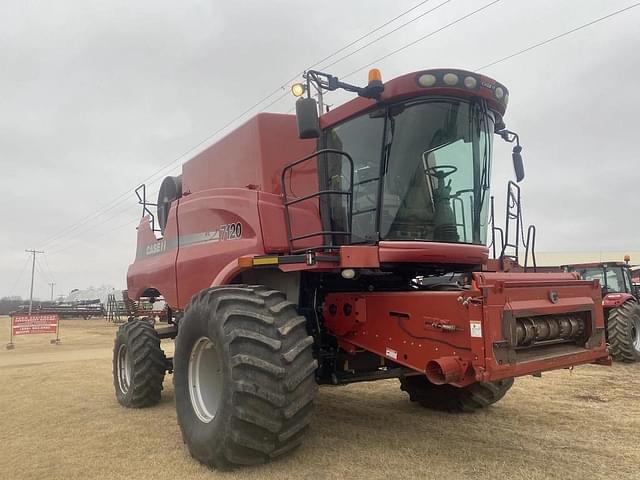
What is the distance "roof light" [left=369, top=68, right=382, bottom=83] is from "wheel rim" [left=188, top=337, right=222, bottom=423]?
102 inches

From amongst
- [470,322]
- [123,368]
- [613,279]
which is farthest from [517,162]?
[613,279]

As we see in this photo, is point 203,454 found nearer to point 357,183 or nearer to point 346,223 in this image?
point 346,223

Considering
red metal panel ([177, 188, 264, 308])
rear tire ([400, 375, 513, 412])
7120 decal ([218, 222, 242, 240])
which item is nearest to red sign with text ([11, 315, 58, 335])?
red metal panel ([177, 188, 264, 308])

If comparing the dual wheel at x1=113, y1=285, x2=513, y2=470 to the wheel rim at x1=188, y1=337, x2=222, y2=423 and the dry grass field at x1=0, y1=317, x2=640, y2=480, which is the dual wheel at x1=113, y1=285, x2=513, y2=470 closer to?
the wheel rim at x1=188, y1=337, x2=222, y2=423

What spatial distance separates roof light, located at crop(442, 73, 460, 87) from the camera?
417cm

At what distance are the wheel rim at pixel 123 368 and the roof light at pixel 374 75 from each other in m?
4.73

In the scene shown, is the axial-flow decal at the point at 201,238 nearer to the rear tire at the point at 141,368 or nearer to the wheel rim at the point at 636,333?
the rear tire at the point at 141,368

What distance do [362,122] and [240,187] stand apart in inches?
62.2

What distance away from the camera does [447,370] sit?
338 centimetres

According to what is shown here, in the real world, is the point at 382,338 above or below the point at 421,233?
below

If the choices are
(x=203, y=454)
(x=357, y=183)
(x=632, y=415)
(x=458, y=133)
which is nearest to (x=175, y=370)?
(x=203, y=454)

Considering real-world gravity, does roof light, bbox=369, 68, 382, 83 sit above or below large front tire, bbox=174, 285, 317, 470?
above

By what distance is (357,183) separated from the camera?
4.50 m

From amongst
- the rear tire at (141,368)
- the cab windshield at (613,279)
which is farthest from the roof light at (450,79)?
the cab windshield at (613,279)
